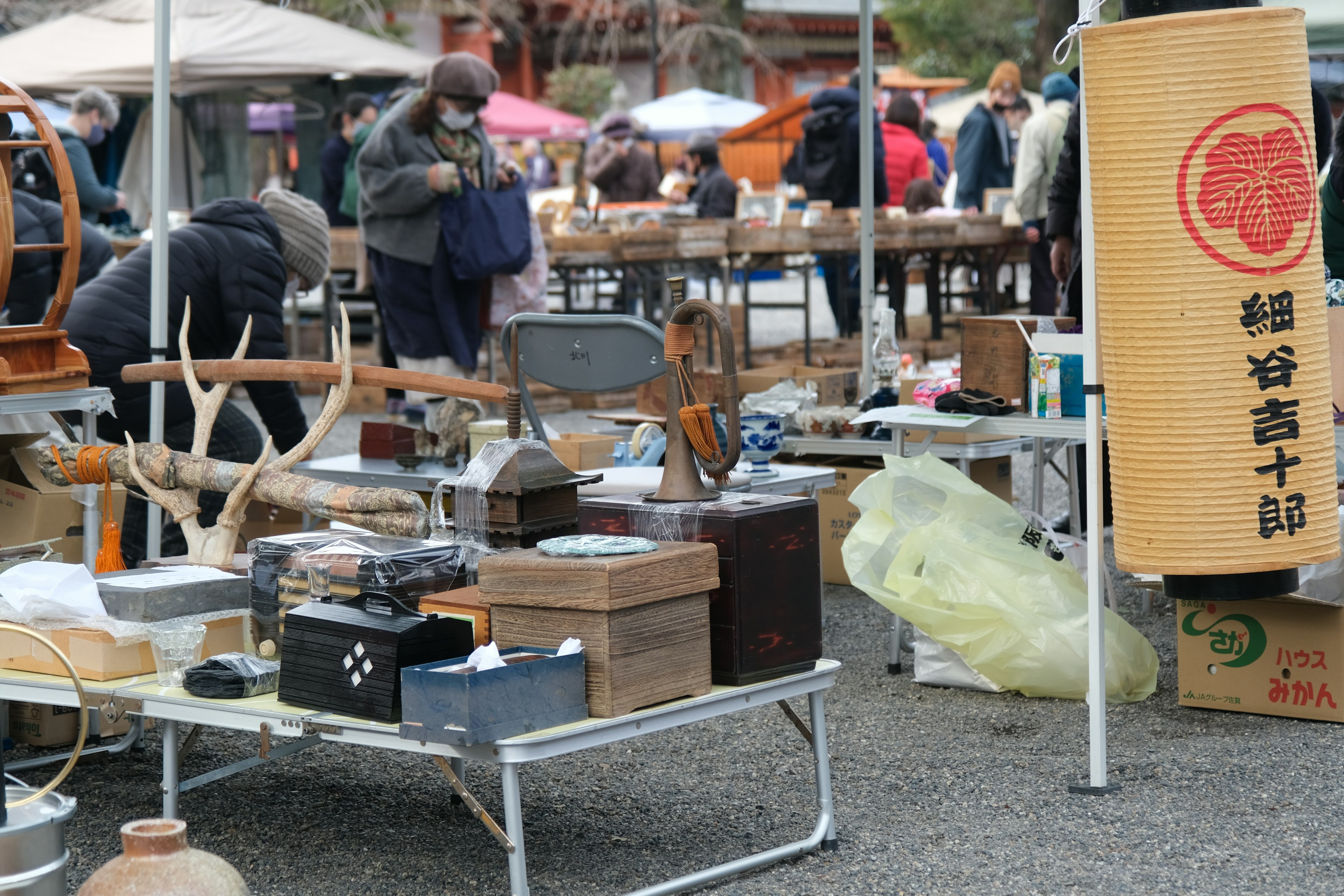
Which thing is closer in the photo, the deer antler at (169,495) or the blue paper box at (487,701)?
the blue paper box at (487,701)

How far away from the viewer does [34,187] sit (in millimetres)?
7281

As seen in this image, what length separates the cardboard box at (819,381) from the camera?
5.48 meters

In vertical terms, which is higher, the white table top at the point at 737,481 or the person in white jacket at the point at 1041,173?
the person in white jacket at the point at 1041,173

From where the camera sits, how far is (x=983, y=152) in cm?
1191

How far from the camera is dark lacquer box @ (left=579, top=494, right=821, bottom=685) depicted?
2811mm

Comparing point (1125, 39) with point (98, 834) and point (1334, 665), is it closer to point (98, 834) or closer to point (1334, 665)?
point (1334, 665)

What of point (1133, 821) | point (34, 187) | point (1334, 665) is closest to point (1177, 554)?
point (1133, 821)

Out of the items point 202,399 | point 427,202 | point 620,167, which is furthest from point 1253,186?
point 620,167

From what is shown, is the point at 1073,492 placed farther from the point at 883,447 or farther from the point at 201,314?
the point at 201,314

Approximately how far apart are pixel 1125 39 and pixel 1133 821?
62.3 inches

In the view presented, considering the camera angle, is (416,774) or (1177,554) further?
(416,774)

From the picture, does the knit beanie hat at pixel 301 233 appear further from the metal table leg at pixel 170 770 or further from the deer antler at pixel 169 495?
the metal table leg at pixel 170 770

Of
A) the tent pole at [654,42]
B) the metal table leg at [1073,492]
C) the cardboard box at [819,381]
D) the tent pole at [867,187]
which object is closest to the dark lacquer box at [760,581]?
the metal table leg at [1073,492]

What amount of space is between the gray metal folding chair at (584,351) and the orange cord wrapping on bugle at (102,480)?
1.20 metres
